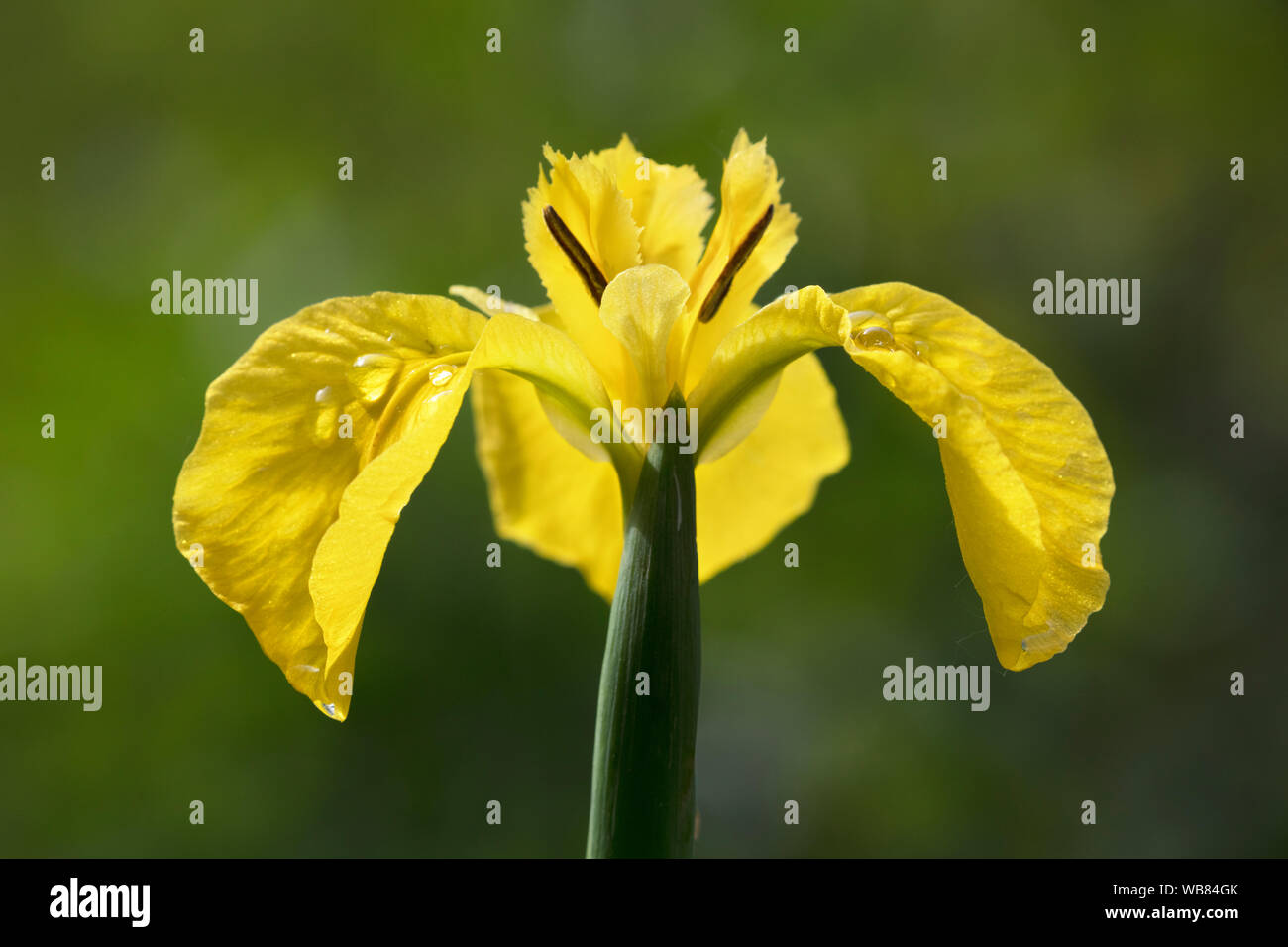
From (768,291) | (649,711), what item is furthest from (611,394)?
(768,291)

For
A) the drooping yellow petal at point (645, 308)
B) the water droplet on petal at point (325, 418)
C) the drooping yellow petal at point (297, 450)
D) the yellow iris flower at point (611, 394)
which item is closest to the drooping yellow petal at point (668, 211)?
the yellow iris flower at point (611, 394)

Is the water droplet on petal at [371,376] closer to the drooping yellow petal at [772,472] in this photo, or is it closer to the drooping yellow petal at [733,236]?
the drooping yellow petal at [733,236]

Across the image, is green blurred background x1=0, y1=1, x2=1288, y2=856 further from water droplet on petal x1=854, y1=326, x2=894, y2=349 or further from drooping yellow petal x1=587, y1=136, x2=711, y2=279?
water droplet on petal x1=854, y1=326, x2=894, y2=349

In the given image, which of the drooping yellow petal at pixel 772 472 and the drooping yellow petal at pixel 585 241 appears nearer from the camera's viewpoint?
the drooping yellow petal at pixel 585 241

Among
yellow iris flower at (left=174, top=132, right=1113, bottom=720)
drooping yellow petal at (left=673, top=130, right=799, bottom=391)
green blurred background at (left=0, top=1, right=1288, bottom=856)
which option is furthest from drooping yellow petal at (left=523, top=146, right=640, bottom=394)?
green blurred background at (left=0, top=1, right=1288, bottom=856)

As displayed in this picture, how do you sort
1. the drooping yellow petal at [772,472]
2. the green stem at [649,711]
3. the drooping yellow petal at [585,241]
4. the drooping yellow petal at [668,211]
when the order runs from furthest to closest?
1. the drooping yellow petal at [772,472]
2. the drooping yellow petal at [668,211]
3. the drooping yellow petal at [585,241]
4. the green stem at [649,711]
